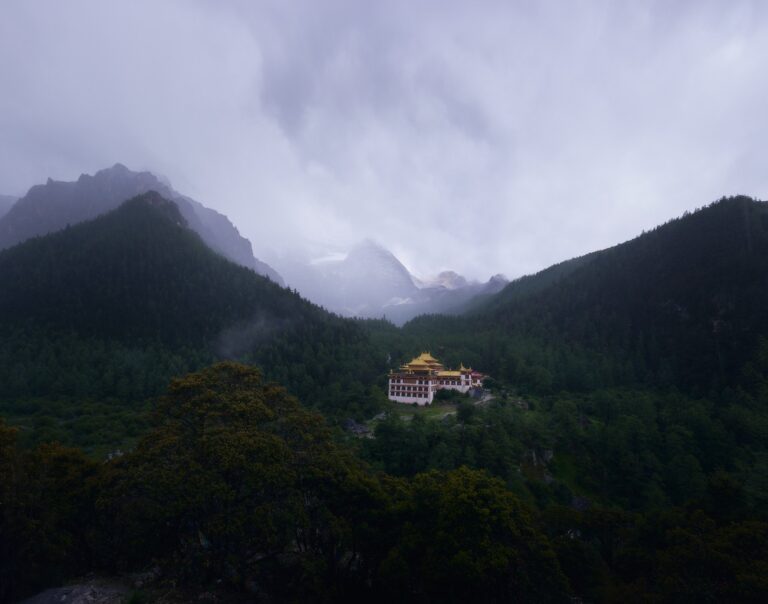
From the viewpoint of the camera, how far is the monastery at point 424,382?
2004 inches

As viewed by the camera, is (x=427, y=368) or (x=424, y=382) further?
(x=427, y=368)

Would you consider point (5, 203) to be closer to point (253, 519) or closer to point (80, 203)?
point (80, 203)

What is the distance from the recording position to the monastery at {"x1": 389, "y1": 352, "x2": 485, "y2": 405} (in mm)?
50906

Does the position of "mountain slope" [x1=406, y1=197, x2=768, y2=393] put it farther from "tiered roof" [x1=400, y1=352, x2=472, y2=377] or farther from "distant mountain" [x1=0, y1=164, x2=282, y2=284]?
"distant mountain" [x1=0, y1=164, x2=282, y2=284]

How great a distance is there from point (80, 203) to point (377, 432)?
149 metres

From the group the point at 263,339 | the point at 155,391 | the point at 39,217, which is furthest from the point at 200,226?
the point at 155,391

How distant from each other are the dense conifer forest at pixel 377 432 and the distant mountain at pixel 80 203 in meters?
49.9

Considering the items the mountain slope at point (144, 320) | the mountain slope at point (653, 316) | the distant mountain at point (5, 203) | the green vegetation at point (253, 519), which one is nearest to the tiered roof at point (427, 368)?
the mountain slope at point (144, 320)

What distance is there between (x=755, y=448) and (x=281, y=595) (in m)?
43.5

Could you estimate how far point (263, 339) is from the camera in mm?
67250

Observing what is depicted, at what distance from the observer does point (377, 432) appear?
35.1 meters

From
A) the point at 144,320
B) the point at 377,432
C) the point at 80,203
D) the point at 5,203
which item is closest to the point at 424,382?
the point at 377,432

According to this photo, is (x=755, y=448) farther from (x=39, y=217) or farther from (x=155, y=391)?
(x=39, y=217)

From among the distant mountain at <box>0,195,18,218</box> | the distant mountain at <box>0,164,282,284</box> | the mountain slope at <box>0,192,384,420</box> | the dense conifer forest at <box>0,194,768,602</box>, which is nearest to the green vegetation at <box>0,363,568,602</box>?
the dense conifer forest at <box>0,194,768,602</box>
